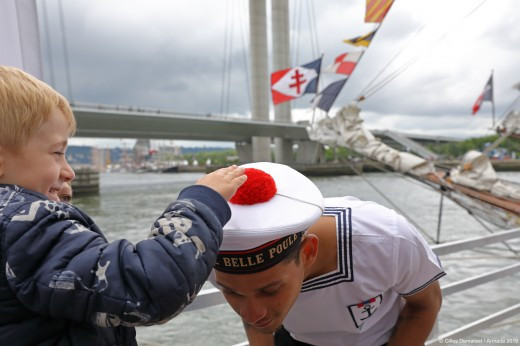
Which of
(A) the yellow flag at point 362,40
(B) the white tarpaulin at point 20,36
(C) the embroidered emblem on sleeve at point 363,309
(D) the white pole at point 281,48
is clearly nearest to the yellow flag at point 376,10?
(A) the yellow flag at point 362,40

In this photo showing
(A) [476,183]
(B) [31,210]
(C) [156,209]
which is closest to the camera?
(B) [31,210]

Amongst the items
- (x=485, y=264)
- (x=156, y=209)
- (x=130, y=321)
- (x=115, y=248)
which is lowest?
(x=156, y=209)

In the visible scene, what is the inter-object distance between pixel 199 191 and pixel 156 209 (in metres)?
20.1

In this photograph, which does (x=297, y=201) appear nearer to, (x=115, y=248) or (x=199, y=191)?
(x=199, y=191)

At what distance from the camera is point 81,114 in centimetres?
2400

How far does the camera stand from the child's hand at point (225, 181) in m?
0.99

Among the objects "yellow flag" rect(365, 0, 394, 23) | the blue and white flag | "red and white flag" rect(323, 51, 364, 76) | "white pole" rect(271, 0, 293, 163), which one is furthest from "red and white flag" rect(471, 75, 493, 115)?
"white pole" rect(271, 0, 293, 163)

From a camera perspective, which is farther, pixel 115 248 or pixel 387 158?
pixel 387 158

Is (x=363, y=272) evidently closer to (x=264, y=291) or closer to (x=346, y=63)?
(x=264, y=291)

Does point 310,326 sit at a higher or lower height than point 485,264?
higher

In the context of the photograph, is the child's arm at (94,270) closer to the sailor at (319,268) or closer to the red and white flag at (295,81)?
the sailor at (319,268)

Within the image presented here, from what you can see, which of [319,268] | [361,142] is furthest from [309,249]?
[361,142]

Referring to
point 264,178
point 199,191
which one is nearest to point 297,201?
point 264,178

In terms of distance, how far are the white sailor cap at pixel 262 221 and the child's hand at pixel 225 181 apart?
0.04 m
